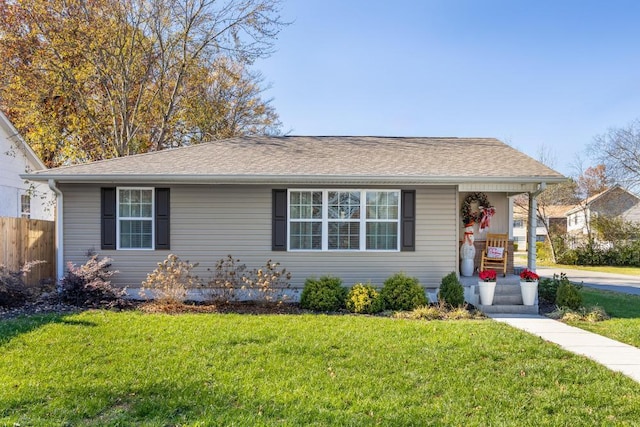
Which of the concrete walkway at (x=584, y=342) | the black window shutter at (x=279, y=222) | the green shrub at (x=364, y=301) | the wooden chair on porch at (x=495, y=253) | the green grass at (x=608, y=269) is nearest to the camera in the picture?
the concrete walkway at (x=584, y=342)

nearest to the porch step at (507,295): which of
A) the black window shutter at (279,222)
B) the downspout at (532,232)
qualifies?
the downspout at (532,232)

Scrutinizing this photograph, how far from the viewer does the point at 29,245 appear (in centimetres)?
847

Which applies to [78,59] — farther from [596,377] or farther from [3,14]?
[596,377]

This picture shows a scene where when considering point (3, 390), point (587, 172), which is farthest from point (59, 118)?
point (587, 172)

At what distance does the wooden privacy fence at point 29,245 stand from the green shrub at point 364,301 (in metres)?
6.61

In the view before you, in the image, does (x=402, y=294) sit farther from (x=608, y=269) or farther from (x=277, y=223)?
(x=608, y=269)

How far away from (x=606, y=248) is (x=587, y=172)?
16920 mm

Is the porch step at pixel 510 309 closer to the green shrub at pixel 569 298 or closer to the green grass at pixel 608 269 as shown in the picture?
the green shrub at pixel 569 298

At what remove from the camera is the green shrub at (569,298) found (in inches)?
300

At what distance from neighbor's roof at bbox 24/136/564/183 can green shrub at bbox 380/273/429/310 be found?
6.48 feet

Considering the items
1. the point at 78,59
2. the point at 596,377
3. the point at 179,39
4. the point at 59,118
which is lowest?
the point at 596,377

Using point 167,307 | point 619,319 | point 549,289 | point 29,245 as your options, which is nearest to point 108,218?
point 29,245

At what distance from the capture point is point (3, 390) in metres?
3.60

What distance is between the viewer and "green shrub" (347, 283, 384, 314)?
7.24m
